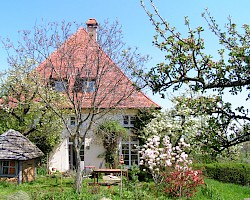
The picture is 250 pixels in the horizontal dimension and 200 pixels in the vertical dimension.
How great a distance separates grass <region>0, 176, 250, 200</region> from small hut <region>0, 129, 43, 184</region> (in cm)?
62

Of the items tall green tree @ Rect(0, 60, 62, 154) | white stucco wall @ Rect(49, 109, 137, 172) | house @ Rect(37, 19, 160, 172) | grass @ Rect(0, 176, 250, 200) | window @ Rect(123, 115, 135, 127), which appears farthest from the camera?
window @ Rect(123, 115, 135, 127)

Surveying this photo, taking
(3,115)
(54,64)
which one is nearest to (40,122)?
(3,115)

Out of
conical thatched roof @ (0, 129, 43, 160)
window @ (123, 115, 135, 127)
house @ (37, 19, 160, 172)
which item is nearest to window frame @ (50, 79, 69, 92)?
house @ (37, 19, 160, 172)

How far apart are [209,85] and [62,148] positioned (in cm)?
1862

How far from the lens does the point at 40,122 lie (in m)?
18.7

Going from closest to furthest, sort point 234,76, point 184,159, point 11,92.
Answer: point 234,76 → point 184,159 → point 11,92

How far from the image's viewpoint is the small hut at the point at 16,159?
1498cm

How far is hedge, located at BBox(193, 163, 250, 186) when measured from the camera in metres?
16.0

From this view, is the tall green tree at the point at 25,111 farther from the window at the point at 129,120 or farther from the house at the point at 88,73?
the window at the point at 129,120

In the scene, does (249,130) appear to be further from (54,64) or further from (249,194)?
(54,64)

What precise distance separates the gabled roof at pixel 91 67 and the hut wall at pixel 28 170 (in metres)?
4.24

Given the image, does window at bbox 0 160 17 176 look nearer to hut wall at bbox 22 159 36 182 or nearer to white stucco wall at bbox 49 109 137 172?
hut wall at bbox 22 159 36 182

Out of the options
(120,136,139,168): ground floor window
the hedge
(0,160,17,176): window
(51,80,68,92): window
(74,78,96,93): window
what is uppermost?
(51,80,68,92): window

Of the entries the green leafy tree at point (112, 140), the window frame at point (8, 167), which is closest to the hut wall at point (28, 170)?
the window frame at point (8, 167)
